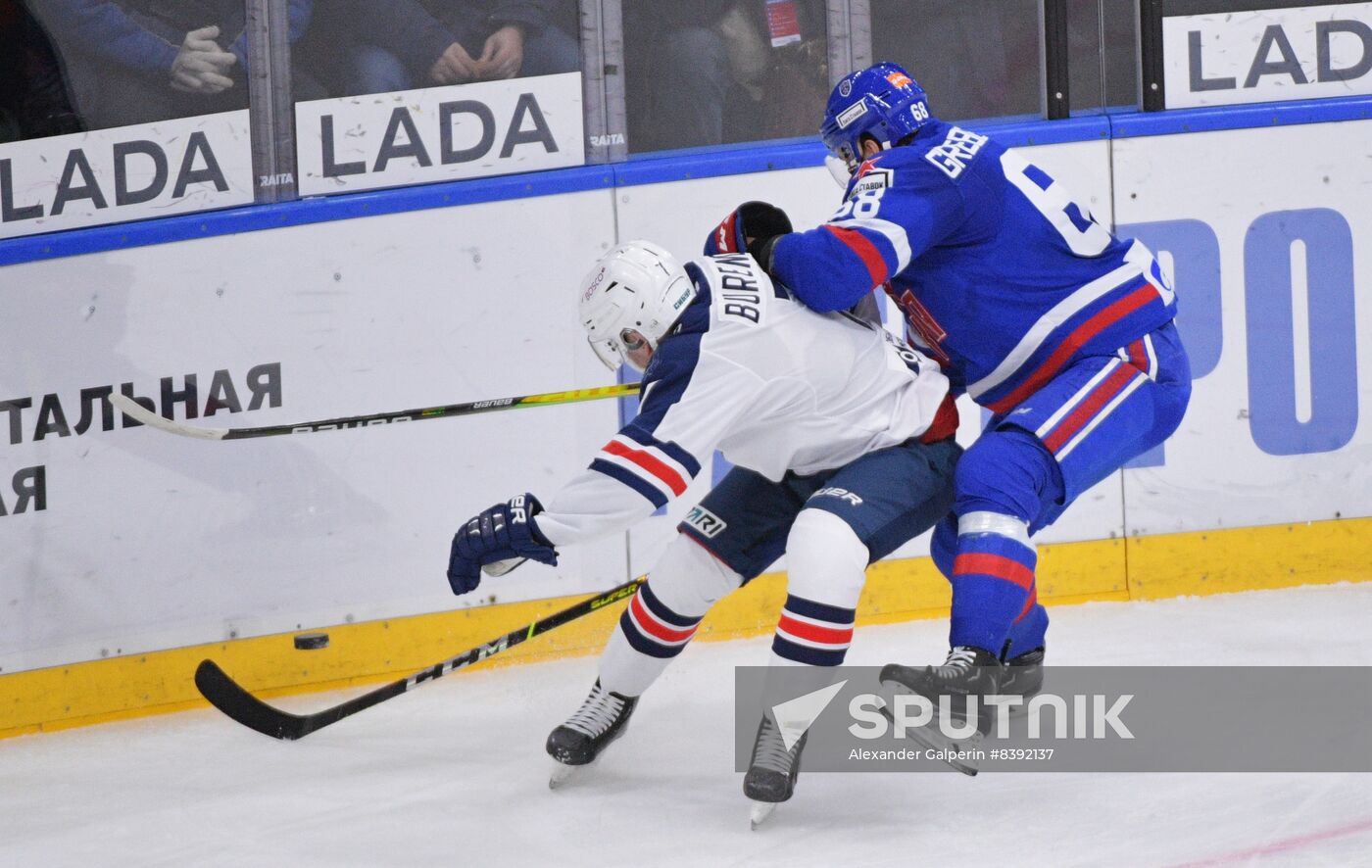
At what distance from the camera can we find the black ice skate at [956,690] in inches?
94.3

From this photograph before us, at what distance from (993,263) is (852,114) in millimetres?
394

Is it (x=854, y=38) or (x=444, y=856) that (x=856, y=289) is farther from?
(x=854, y=38)

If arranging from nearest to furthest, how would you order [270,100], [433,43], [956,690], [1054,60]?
1. [956,690]
2. [270,100]
3. [433,43]
4. [1054,60]

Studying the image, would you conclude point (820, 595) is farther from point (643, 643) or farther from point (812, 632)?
point (643, 643)

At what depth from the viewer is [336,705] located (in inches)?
135

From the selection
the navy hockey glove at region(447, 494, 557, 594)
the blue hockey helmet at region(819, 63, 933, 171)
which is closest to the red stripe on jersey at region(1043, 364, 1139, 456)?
the blue hockey helmet at region(819, 63, 933, 171)

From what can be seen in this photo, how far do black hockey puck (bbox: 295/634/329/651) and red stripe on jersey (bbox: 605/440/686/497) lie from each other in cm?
144

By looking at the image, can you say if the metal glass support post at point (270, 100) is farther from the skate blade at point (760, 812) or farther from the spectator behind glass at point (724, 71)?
the skate blade at point (760, 812)

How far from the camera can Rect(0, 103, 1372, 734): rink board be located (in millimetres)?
3549

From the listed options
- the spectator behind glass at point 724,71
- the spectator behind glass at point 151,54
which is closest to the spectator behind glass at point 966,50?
the spectator behind glass at point 724,71

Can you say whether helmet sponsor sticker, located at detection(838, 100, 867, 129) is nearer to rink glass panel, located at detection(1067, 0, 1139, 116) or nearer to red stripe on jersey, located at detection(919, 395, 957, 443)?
red stripe on jersey, located at detection(919, 395, 957, 443)

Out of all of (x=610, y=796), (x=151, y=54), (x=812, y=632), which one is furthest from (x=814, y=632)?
(x=151, y=54)

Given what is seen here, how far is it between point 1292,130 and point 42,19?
3.10 m

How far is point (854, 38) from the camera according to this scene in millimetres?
4145
